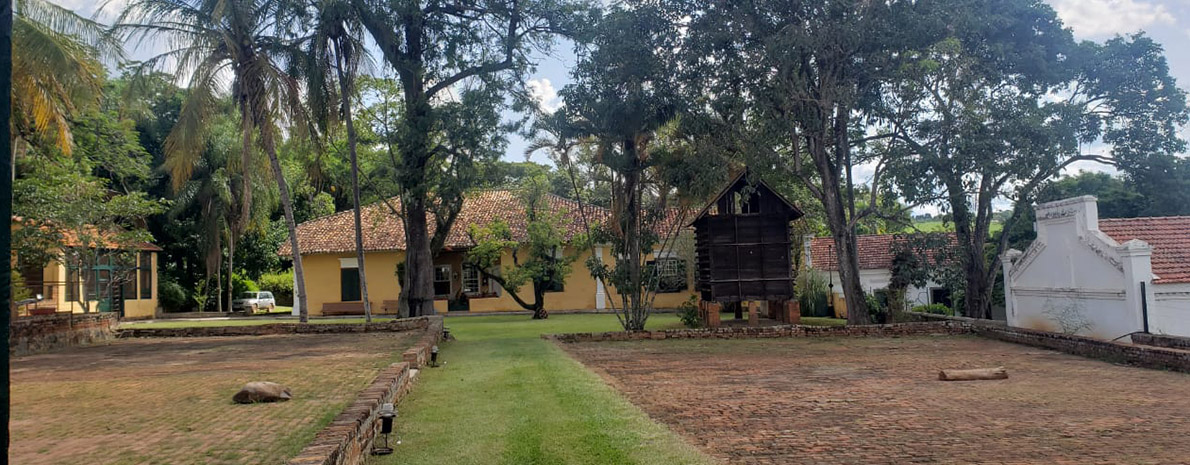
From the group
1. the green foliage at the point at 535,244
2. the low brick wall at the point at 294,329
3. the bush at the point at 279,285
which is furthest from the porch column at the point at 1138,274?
the bush at the point at 279,285

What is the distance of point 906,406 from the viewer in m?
8.41

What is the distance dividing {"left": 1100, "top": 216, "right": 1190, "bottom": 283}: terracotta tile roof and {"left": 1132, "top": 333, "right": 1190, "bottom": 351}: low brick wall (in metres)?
1.36

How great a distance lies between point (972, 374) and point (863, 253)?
1878cm

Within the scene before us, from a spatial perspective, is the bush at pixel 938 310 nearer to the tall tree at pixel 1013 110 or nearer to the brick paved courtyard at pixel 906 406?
the tall tree at pixel 1013 110

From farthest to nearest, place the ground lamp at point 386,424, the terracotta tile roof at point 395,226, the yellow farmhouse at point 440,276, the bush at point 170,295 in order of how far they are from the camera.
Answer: the bush at point 170,295
the yellow farmhouse at point 440,276
the terracotta tile roof at point 395,226
the ground lamp at point 386,424

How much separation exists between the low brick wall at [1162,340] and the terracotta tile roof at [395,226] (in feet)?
58.1

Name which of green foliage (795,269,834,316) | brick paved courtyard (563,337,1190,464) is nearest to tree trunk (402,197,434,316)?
brick paved courtyard (563,337,1190,464)

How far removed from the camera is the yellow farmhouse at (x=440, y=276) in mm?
30562

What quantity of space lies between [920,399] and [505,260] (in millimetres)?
22649

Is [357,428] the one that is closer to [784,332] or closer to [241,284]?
[784,332]

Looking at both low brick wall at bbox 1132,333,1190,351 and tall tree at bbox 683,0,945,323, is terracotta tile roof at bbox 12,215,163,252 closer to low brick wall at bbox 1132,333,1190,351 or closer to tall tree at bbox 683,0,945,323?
tall tree at bbox 683,0,945,323

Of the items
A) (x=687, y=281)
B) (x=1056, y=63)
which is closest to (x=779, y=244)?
(x=1056, y=63)

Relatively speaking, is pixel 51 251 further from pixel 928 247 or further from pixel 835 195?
pixel 928 247

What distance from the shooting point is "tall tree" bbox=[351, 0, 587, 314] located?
63.5 ft
